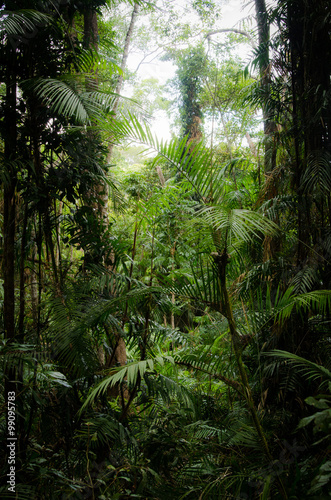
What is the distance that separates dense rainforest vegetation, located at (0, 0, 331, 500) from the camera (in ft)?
5.10

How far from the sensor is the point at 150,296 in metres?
1.96

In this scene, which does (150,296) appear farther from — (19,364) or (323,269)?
(323,269)

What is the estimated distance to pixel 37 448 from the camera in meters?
1.81

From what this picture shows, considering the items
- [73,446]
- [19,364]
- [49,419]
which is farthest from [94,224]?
[73,446]

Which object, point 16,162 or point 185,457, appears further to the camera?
point 185,457

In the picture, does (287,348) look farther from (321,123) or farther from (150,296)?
(321,123)

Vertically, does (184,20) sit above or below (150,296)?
above

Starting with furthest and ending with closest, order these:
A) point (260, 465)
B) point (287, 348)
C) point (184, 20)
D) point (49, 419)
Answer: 1. point (184, 20)
2. point (287, 348)
3. point (49, 419)
4. point (260, 465)

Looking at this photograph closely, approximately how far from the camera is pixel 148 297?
77.4 inches

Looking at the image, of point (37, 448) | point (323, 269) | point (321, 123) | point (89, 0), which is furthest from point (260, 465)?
point (89, 0)

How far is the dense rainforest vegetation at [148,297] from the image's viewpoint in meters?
1.55

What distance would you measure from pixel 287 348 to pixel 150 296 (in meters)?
1.07

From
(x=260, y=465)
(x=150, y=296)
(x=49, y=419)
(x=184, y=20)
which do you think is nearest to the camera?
(x=260, y=465)

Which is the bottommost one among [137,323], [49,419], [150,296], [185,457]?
A: [185,457]
